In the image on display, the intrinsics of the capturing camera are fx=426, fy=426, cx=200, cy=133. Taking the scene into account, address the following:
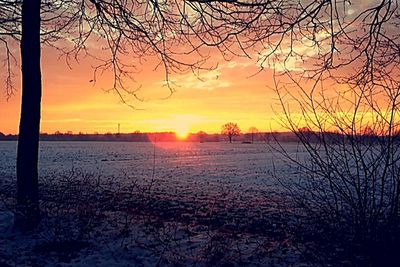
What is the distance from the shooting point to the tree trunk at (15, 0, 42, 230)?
8.27 meters

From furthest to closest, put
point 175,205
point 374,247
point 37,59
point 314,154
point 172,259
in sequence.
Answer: point 175,205 → point 37,59 → point 172,259 → point 314,154 → point 374,247

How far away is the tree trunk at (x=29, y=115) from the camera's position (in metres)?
8.27

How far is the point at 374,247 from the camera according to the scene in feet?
16.0

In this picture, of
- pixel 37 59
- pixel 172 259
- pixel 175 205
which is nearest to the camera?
pixel 172 259

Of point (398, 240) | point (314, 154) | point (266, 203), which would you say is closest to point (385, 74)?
point (314, 154)

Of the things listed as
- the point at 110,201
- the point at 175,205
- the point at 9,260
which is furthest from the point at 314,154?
the point at 110,201

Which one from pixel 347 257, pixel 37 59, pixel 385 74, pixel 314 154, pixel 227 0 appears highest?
pixel 227 0

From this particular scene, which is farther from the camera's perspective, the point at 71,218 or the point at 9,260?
the point at 71,218

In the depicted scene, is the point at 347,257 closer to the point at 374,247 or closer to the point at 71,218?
the point at 374,247

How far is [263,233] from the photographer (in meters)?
8.70

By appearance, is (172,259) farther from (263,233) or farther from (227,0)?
(227,0)

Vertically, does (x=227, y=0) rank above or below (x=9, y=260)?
above

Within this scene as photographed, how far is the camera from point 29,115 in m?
8.27

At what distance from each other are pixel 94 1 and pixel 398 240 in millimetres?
7056
